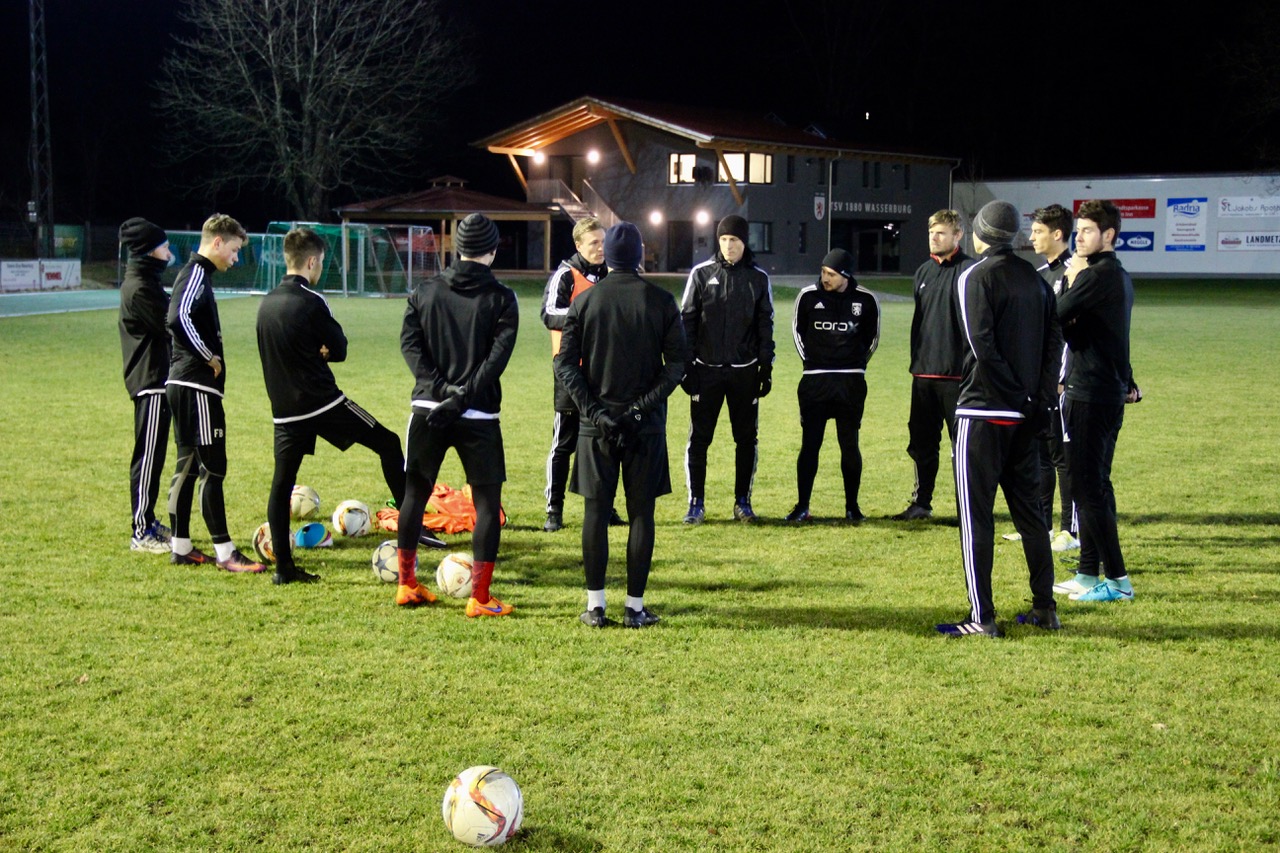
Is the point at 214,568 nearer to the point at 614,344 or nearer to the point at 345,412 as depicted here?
the point at 345,412

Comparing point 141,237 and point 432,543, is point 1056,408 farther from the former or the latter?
point 141,237

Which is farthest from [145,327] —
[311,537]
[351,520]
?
[351,520]

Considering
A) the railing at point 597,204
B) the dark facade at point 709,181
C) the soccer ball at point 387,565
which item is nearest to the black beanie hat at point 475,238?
the soccer ball at point 387,565

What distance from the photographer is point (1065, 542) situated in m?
7.67

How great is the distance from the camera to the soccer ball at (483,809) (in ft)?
12.1

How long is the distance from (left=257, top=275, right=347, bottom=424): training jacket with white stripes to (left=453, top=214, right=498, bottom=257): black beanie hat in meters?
0.91

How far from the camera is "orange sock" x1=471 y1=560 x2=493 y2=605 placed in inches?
237

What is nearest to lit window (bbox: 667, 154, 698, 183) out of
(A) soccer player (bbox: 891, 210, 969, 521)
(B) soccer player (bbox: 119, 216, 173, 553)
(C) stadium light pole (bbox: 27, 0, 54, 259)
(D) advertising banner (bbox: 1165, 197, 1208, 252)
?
(D) advertising banner (bbox: 1165, 197, 1208, 252)

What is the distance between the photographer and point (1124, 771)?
4285 mm

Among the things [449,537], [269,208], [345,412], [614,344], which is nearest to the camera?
[614,344]

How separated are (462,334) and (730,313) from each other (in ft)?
8.64

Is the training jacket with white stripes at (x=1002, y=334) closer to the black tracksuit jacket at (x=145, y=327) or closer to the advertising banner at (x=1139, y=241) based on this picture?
the black tracksuit jacket at (x=145, y=327)

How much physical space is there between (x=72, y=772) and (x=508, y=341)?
106 inches

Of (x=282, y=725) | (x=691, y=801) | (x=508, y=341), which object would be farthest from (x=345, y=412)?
(x=691, y=801)
